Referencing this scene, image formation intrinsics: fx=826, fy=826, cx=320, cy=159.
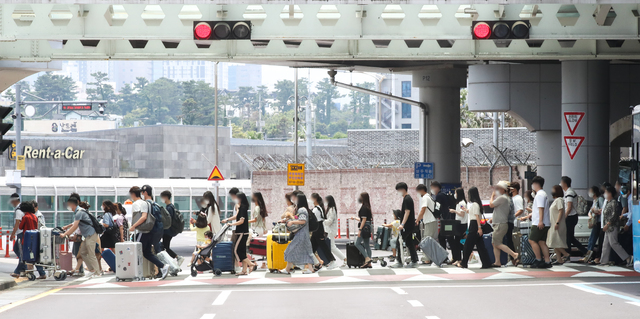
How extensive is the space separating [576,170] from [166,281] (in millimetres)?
10986

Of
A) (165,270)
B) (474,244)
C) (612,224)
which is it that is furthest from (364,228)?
(612,224)

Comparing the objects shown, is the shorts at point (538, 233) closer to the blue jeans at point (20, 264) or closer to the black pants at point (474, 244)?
the black pants at point (474, 244)

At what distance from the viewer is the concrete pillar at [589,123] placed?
20.8m

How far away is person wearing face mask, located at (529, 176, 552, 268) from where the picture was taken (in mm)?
16594

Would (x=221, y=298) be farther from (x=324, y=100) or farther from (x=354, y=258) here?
(x=324, y=100)

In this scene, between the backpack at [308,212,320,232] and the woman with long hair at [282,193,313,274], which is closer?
the woman with long hair at [282,193,313,274]

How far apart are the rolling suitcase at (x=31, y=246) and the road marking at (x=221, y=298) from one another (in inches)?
173

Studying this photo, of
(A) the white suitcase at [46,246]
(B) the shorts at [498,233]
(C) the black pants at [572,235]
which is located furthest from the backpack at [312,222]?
(C) the black pants at [572,235]

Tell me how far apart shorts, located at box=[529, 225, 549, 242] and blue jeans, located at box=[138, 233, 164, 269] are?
741 cm

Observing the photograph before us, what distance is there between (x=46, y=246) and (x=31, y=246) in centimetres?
31

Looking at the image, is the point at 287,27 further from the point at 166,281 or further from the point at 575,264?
the point at 575,264

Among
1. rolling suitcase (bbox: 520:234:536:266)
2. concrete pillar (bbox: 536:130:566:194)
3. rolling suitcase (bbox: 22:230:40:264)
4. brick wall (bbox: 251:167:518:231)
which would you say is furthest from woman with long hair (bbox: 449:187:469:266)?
brick wall (bbox: 251:167:518:231)

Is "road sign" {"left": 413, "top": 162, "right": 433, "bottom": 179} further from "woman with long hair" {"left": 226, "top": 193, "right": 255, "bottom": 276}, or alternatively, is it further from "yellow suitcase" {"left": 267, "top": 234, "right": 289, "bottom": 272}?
"woman with long hair" {"left": 226, "top": 193, "right": 255, "bottom": 276}

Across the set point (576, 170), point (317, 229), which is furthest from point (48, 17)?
point (576, 170)
